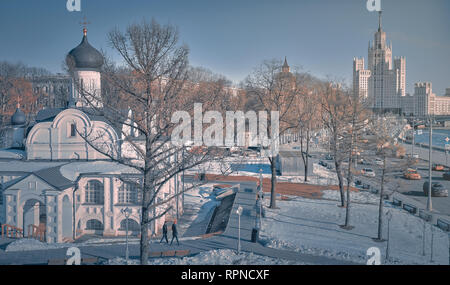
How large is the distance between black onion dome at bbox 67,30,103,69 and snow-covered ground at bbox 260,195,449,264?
44.9ft

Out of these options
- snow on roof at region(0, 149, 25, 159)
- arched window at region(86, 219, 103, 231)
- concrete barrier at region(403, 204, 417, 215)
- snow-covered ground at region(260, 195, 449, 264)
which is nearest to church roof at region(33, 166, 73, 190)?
arched window at region(86, 219, 103, 231)

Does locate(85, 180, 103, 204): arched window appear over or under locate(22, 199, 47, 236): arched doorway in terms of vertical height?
over

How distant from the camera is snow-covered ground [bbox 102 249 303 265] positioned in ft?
36.8

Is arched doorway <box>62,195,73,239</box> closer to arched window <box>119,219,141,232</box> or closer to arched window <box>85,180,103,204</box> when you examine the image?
arched window <box>85,180,103,204</box>

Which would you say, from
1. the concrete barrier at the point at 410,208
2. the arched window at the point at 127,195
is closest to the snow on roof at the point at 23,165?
the arched window at the point at 127,195

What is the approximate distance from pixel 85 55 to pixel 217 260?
16535 mm

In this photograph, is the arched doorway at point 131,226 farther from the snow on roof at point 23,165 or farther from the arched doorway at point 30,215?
the snow on roof at point 23,165

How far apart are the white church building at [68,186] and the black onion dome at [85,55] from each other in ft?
0.19

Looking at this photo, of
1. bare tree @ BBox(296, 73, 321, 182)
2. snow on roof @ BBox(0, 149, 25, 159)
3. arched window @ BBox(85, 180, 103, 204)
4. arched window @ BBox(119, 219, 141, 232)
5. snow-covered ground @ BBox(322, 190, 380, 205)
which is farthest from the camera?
bare tree @ BBox(296, 73, 321, 182)

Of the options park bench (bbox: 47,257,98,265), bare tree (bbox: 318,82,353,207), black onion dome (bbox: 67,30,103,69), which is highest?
black onion dome (bbox: 67,30,103,69)

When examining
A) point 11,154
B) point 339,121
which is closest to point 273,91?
point 339,121

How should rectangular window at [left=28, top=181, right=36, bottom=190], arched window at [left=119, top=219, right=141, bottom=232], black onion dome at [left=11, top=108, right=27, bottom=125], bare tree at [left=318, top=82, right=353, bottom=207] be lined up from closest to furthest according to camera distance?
rectangular window at [left=28, top=181, right=36, bottom=190] < arched window at [left=119, top=219, right=141, bottom=232] < bare tree at [left=318, top=82, right=353, bottom=207] < black onion dome at [left=11, top=108, right=27, bottom=125]
